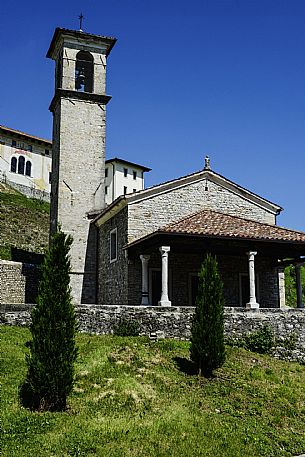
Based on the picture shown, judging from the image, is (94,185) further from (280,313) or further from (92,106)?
(280,313)

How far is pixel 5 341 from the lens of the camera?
1688cm

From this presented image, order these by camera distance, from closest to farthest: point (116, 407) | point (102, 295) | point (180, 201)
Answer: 1. point (116, 407)
2. point (180, 201)
3. point (102, 295)

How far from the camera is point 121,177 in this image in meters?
66.1

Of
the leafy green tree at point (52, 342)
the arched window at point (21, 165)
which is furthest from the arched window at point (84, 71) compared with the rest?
the arched window at point (21, 165)

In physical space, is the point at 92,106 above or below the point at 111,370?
above

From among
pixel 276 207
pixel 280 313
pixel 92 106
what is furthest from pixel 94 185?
pixel 280 313

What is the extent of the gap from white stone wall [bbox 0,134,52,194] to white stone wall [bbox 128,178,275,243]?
38736 millimetres

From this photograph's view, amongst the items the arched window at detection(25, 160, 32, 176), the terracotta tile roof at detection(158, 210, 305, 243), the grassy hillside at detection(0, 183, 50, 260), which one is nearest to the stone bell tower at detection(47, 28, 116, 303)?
the terracotta tile roof at detection(158, 210, 305, 243)

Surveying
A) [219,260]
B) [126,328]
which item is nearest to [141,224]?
[219,260]

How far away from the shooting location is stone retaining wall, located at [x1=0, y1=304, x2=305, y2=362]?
62.2ft

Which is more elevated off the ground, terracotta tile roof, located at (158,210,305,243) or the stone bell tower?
the stone bell tower

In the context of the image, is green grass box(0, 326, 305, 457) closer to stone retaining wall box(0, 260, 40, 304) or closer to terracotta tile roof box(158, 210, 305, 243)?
terracotta tile roof box(158, 210, 305, 243)

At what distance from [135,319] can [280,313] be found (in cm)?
528

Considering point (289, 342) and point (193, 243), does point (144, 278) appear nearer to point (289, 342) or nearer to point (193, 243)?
point (193, 243)
